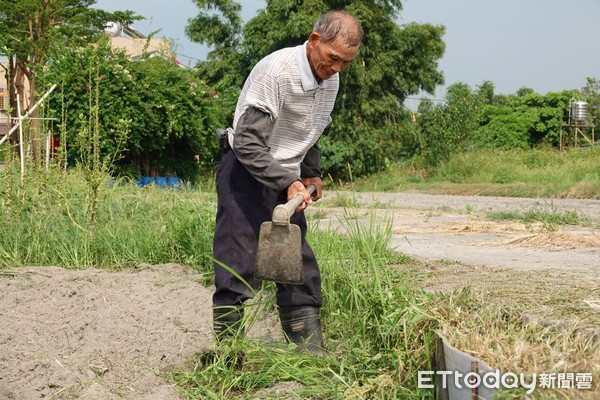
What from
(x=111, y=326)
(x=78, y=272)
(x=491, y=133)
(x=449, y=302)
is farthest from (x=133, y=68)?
(x=491, y=133)

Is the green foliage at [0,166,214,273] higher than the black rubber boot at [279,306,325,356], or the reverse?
the green foliage at [0,166,214,273]

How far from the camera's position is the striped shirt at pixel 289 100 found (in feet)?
12.1

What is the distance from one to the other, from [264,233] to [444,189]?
14317mm

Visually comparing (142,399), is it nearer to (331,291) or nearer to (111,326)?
(111,326)

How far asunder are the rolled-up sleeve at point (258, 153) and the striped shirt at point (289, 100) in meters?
0.05

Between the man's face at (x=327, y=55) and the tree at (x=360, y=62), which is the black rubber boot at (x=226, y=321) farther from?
the tree at (x=360, y=62)

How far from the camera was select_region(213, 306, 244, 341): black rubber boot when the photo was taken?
3.87m

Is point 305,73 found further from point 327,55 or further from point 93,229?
point 93,229

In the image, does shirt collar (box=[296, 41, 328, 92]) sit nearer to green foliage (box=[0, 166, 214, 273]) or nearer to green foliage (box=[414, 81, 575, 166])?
green foliage (box=[0, 166, 214, 273])

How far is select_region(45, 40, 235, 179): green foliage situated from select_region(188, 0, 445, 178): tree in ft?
15.6

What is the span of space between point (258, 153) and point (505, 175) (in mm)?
15463

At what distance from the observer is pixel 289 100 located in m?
3.76

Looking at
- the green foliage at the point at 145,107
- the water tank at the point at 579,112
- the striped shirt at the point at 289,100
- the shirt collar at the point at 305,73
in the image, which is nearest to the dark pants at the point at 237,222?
the striped shirt at the point at 289,100

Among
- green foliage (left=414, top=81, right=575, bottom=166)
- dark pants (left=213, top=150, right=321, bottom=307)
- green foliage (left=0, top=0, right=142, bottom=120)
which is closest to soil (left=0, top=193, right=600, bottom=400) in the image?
dark pants (left=213, top=150, right=321, bottom=307)
